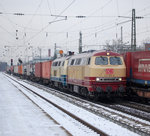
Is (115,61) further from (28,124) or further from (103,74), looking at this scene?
(28,124)

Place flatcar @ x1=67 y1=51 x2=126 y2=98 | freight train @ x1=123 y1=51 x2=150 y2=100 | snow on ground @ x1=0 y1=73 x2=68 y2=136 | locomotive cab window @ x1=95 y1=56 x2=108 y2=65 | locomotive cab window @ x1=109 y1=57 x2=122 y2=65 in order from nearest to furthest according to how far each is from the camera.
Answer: snow on ground @ x1=0 y1=73 x2=68 y2=136 < freight train @ x1=123 y1=51 x2=150 y2=100 < flatcar @ x1=67 y1=51 x2=126 y2=98 < locomotive cab window @ x1=95 y1=56 x2=108 y2=65 < locomotive cab window @ x1=109 y1=57 x2=122 y2=65

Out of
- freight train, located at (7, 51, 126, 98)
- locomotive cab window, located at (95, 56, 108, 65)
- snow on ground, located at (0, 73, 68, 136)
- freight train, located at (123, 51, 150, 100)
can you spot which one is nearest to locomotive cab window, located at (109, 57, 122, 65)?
freight train, located at (7, 51, 126, 98)

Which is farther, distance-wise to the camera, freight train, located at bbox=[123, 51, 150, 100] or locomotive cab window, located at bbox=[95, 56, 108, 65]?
locomotive cab window, located at bbox=[95, 56, 108, 65]

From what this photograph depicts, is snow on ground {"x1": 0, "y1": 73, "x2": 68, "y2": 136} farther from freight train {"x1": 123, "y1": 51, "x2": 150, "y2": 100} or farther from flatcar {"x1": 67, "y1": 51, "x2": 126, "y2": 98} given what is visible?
freight train {"x1": 123, "y1": 51, "x2": 150, "y2": 100}

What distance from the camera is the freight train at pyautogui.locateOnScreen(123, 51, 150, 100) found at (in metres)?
15.1

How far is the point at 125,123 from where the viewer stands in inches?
396

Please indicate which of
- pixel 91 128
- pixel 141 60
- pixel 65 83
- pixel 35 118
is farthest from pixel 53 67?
pixel 91 128

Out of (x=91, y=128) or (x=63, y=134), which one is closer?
(x=63, y=134)

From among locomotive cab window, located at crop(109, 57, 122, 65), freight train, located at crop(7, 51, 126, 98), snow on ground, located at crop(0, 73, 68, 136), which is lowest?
snow on ground, located at crop(0, 73, 68, 136)

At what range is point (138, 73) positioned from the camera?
1609 centimetres

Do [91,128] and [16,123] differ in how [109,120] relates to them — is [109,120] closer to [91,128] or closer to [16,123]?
[91,128]

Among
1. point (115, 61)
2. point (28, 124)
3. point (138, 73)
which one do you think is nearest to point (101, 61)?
point (115, 61)

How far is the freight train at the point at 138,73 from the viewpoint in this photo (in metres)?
15.1

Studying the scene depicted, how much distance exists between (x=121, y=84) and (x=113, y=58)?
1751 millimetres
